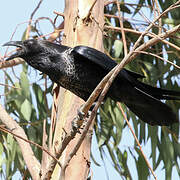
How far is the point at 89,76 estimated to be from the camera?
3057mm

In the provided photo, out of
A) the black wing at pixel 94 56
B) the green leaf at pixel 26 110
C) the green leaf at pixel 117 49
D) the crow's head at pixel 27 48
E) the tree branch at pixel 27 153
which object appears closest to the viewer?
the tree branch at pixel 27 153

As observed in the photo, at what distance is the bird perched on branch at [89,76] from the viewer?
304 cm

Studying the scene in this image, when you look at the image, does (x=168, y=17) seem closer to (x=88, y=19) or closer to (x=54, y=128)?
(x=88, y=19)

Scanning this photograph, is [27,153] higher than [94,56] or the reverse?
the reverse

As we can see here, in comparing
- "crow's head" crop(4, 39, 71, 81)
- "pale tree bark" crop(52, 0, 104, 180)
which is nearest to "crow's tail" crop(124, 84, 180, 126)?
"pale tree bark" crop(52, 0, 104, 180)

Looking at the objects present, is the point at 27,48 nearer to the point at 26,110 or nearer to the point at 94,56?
the point at 94,56

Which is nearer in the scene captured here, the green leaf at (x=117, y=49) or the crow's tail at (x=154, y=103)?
the crow's tail at (x=154, y=103)

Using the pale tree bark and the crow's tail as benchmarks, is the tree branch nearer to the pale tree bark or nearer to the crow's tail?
the pale tree bark

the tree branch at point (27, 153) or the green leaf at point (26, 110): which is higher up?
the tree branch at point (27, 153)

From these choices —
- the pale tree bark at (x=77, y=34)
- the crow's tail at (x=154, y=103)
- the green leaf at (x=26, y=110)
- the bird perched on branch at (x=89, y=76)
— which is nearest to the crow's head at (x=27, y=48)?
the bird perched on branch at (x=89, y=76)

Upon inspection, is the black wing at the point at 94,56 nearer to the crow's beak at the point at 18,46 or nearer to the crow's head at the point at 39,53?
the crow's head at the point at 39,53

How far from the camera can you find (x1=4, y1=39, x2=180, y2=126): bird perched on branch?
304cm

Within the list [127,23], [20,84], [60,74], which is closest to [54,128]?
[60,74]

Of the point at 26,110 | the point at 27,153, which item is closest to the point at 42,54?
the point at 27,153
